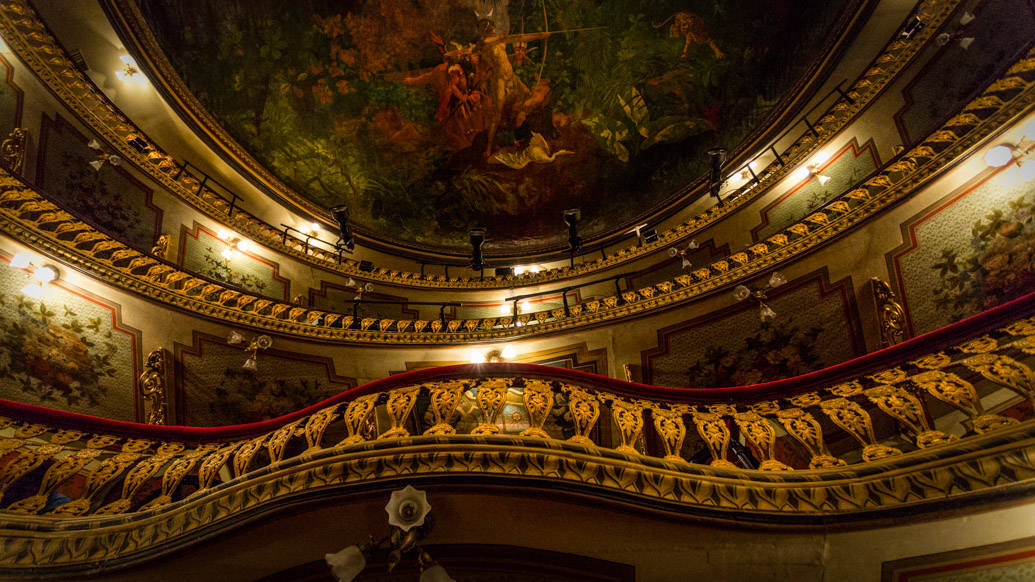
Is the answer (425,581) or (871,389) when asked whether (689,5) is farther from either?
(425,581)

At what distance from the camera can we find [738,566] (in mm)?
3084

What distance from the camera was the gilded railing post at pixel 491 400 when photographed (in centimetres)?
351

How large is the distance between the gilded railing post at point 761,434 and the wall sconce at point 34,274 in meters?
6.83

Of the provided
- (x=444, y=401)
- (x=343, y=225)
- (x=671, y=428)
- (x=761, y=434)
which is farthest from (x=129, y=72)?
(x=761, y=434)

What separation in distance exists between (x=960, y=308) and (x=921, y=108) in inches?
148

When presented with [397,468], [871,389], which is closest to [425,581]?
[397,468]

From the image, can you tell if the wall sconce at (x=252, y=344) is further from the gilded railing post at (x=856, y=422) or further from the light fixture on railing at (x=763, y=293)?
the gilded railing post at (x=856, y=422)

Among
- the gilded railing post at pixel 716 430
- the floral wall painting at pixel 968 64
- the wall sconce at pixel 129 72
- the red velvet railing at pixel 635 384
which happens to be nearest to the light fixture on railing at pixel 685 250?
the floral wall painting at pixel 968 64

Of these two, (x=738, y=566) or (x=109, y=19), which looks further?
(x=109, y=19)

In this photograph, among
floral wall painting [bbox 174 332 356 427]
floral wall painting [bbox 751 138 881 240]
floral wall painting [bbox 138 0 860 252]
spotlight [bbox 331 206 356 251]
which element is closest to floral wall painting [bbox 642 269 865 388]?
floral wall painting [bbox 751 138 881 240]

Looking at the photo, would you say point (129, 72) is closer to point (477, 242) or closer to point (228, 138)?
point (228, 138)

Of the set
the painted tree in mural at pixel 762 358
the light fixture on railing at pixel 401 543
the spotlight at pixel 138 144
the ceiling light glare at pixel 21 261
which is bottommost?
the light fixture on railing at pixel 401 543

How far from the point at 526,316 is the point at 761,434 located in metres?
5.99

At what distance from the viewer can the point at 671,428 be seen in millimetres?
3539
